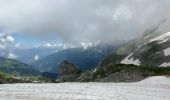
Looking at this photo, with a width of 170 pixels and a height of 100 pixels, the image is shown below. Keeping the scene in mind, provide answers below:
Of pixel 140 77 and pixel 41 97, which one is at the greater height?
pixel 140 77

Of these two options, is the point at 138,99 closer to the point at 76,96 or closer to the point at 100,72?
the point at 76,96

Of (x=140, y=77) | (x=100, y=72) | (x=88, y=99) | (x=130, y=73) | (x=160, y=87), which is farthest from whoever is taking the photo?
(x=100, y=72)

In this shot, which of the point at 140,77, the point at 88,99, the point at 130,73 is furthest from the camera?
the point at 130,73

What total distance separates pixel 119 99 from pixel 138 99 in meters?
2.87

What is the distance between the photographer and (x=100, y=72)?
12556 cm

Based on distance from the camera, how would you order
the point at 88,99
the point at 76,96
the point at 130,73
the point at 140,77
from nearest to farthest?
the point at 88,99
the point at 76,96
the point at 140,77
the point at 130,73

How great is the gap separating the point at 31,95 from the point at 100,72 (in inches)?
3132

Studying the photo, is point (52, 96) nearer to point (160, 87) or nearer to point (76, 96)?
point (76, 96)

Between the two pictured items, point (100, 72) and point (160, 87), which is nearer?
point (160, 87)

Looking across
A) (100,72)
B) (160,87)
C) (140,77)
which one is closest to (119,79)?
(140,77)

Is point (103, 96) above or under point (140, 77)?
under

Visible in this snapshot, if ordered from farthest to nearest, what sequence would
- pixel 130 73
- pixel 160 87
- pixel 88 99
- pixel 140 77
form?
pixel 130 73 → pixel 140 77 → pixel 160 87 → pixel 88 99

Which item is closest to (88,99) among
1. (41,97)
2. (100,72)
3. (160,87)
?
(41,97)

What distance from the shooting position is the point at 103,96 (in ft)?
149
